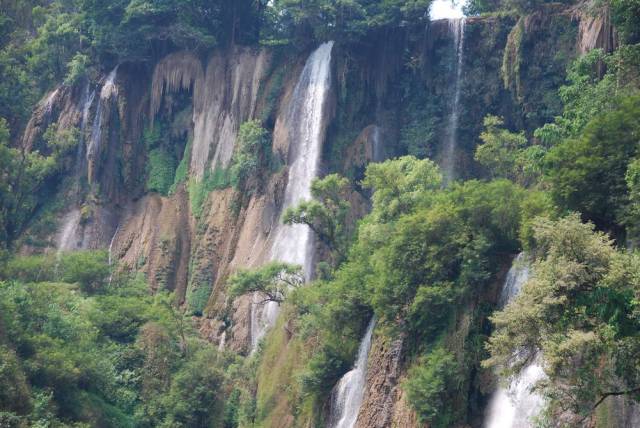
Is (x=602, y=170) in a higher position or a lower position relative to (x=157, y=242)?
higher

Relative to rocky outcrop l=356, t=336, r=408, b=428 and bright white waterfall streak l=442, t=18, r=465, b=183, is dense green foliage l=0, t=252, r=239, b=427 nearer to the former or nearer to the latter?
rocky outcrop l=356, t=336, r=408, b=428

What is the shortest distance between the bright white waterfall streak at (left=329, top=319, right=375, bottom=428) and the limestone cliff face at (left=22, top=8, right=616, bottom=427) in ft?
34.2

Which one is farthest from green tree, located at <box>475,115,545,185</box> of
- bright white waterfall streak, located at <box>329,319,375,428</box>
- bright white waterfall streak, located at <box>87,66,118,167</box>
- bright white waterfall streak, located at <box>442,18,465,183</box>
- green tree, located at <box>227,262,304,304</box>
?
bright white waterfall streak, located at <box>87,66,118,167</box>

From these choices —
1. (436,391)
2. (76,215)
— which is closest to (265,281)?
(436,391)

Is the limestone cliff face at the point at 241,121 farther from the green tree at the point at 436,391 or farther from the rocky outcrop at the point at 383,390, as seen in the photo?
the green tree at the point at 436,391

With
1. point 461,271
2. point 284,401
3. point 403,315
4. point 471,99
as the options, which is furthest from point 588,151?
point 471,99

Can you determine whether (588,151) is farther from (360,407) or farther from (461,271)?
(360,407)

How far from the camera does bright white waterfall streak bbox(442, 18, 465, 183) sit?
44.9m

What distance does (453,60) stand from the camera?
46156 millimetres

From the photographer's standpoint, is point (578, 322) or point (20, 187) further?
point (20, 187)

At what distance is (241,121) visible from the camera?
50938 mm

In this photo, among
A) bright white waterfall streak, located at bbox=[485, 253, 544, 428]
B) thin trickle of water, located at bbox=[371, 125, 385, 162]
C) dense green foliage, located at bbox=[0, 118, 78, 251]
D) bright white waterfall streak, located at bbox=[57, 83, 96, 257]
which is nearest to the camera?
bright white waterfall streak, located at bbox=[485, 253, 544, 428]

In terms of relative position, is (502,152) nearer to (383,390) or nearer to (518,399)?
(383,390)

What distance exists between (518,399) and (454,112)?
806 inches
